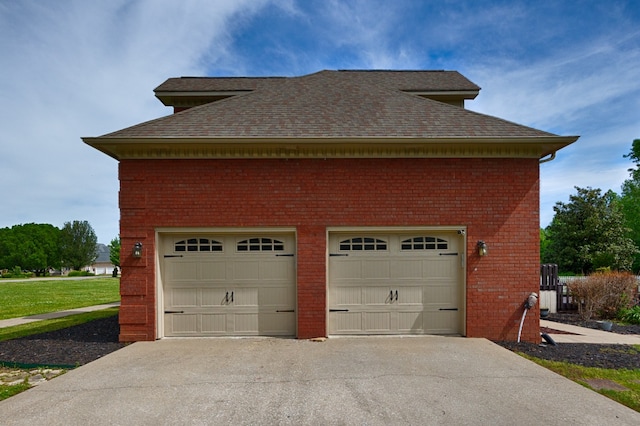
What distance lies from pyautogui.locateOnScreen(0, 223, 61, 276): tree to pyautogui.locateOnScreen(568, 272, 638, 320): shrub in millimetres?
80875

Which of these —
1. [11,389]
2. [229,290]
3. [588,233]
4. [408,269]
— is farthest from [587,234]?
[11,389]

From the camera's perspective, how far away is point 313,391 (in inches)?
184

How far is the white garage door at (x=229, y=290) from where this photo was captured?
7.48m

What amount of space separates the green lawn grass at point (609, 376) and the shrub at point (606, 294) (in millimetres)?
5987

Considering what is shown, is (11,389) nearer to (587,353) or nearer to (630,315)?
(587,353)

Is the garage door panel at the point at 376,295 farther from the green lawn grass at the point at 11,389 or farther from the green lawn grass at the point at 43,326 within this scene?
the green lawn grass at the point at 43,326

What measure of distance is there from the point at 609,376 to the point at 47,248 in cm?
8786

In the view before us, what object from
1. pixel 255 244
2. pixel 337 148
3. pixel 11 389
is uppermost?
pixel 337 148

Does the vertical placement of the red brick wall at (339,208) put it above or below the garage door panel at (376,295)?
above

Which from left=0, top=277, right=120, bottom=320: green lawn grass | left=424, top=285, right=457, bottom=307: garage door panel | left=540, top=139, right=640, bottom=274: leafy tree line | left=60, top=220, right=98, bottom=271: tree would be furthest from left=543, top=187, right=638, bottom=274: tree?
left=60, top=220, right=98, bottom=271: tree

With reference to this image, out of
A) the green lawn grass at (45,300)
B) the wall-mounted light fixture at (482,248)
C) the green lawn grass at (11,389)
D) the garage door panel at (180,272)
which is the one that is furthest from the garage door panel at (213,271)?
the green lawn grass at (45,300)

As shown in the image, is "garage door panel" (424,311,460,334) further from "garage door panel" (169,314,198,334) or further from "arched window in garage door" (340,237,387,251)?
"garage door panel" (169,314,198,334)

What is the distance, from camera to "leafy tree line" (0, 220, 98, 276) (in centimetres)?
6631

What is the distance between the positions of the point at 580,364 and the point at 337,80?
8901mm
